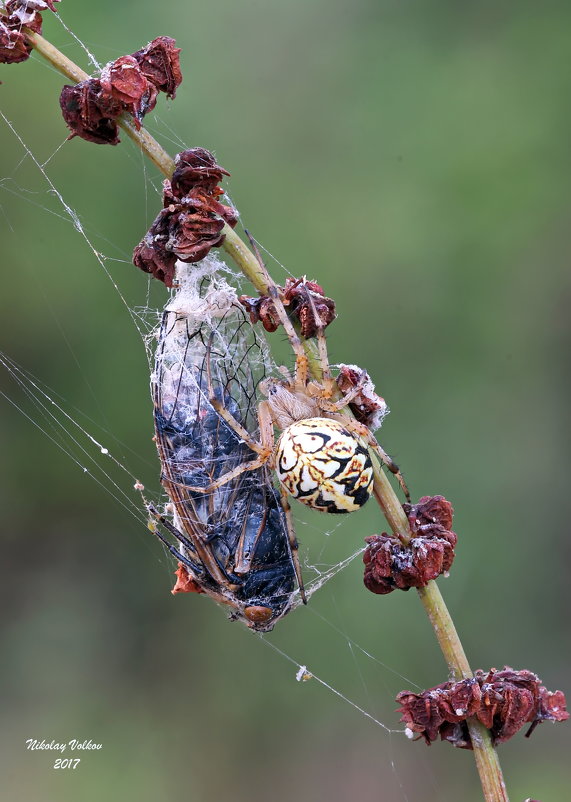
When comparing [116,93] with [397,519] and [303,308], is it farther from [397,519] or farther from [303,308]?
[397,519]

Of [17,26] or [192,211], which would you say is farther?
[192,211]

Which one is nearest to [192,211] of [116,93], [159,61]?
[116,93]

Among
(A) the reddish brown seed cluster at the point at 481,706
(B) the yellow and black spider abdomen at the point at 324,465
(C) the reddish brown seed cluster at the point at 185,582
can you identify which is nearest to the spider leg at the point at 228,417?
(B) the yellow and black spider abdomen at the point at 324,465

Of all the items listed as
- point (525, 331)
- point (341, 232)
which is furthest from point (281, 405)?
point (525, 331)

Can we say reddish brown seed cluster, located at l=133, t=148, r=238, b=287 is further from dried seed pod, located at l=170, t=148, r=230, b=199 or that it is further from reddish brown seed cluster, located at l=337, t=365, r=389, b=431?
reddish brown seed cluster, located at l=337, t=365, r=389, b=431

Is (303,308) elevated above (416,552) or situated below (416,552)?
above

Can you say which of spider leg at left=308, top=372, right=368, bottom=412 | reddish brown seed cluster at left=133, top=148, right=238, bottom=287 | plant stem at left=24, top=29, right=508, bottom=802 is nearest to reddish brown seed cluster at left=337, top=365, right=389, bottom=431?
spider leg at left=308, top=372, right=368, bottom=412
